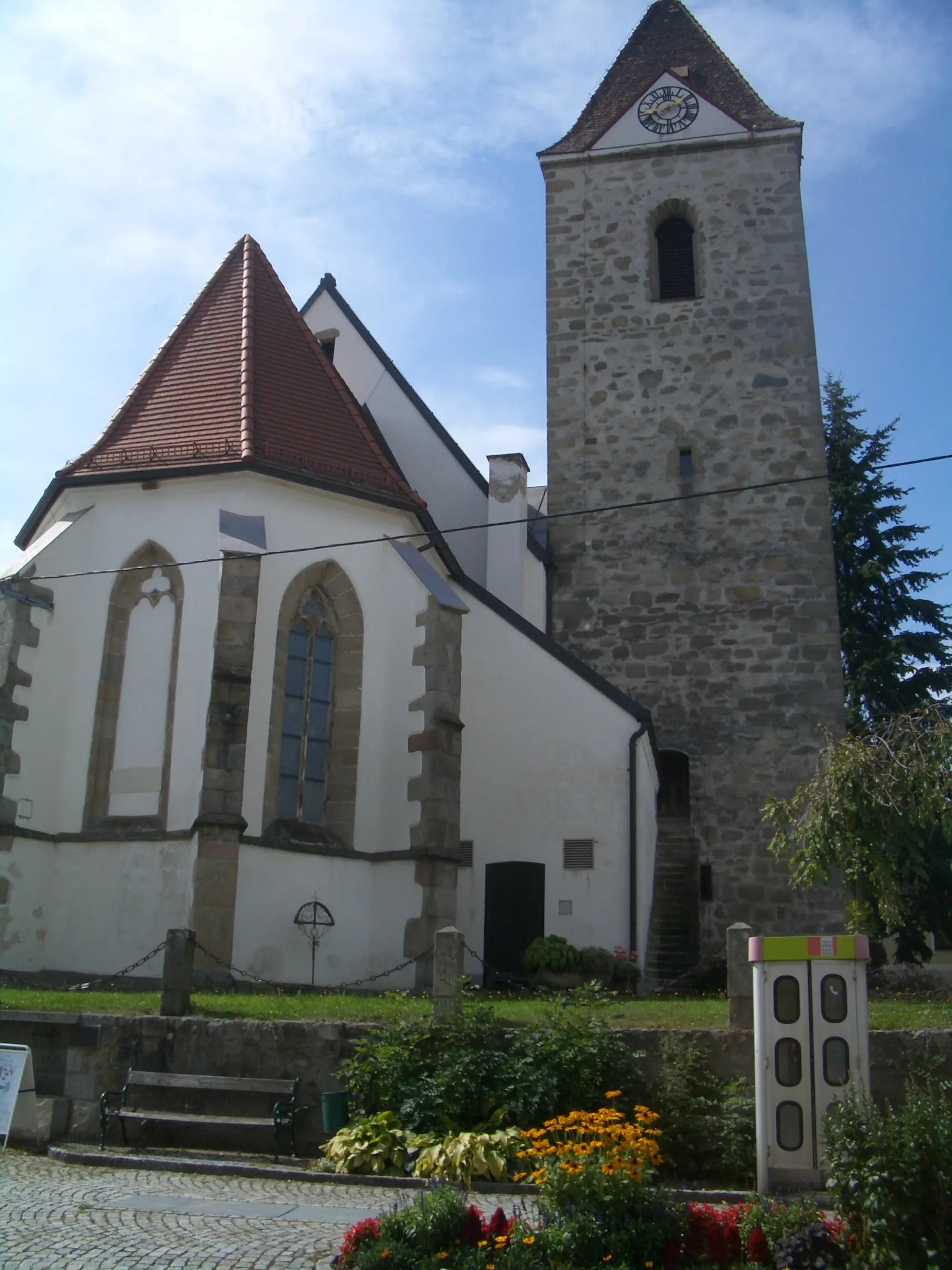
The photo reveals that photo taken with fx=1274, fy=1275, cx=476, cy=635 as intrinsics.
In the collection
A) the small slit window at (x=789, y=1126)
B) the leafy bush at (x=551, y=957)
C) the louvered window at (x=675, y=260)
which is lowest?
the small slit window at (x=789, y=1126)

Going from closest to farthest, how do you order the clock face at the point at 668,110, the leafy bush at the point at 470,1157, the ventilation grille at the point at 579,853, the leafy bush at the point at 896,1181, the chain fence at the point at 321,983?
the leafy bush at the point at 896,1181 < the leafy bush at the point at 470,1157 < the chain fence at the point at 321,983 < the ventilation grille at the point at 579,853 < the clock face at the point at 668,110

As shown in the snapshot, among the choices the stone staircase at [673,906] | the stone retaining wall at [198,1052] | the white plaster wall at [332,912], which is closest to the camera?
the stone retaining wall at [198,1052]

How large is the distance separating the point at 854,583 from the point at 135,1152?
20.7 metres

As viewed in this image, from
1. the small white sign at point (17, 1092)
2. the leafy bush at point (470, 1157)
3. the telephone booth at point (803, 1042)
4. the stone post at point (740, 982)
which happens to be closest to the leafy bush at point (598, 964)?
the stone post at point (740, 982)

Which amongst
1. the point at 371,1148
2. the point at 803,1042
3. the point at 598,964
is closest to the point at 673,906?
the point at 598,964

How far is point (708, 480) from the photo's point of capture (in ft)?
71.8

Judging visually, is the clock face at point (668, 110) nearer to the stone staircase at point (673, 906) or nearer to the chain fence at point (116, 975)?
the stone staircase at point (673, 906)

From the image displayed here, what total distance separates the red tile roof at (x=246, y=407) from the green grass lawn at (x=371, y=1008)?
6520 millimetres

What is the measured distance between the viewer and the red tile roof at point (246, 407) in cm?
1597

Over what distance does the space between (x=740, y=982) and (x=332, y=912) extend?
20.2 ft

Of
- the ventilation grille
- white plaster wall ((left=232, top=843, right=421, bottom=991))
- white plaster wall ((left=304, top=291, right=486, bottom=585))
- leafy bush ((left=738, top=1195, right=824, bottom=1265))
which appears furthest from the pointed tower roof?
leafy bush ((left=738, top=1195, right=824, bottom=1265))

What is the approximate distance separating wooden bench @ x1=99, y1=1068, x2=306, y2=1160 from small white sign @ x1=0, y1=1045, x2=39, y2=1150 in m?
0.52

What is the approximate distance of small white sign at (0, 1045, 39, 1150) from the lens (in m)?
9.47

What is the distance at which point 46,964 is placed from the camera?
14125mm
